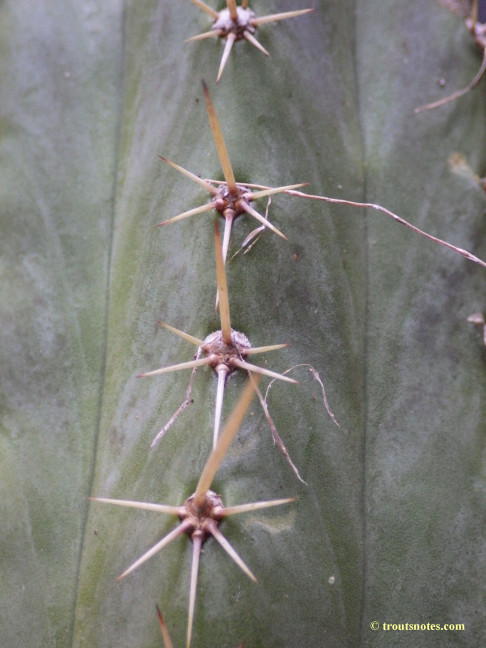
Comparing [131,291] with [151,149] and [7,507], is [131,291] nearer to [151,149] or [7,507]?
[151,149]

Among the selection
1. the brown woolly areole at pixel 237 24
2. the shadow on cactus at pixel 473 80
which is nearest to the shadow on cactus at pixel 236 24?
the brown woolly areole at pixel 237 24

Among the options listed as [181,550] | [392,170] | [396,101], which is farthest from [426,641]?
[396,101]

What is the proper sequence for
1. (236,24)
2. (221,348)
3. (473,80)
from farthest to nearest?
(473,80)
(236,24)
(221,348)

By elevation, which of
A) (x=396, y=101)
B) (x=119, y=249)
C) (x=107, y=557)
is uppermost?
(x=396, y=101)

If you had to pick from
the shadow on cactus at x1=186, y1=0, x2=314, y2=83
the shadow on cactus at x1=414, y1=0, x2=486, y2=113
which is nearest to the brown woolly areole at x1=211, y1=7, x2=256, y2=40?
the shadow on cactus at x1=186, y1=0, x2=314, y2=83

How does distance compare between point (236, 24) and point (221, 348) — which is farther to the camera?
point (236, 24)

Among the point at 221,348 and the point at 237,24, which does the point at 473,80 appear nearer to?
the point at 237,24

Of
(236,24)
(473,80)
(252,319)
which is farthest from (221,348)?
(473,80)

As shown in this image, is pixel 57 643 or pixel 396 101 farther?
pixel 396 101

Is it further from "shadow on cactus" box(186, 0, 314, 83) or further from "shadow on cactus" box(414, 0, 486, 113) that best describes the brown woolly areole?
"shadow on cactus" box(414, 0, 486, 113)
